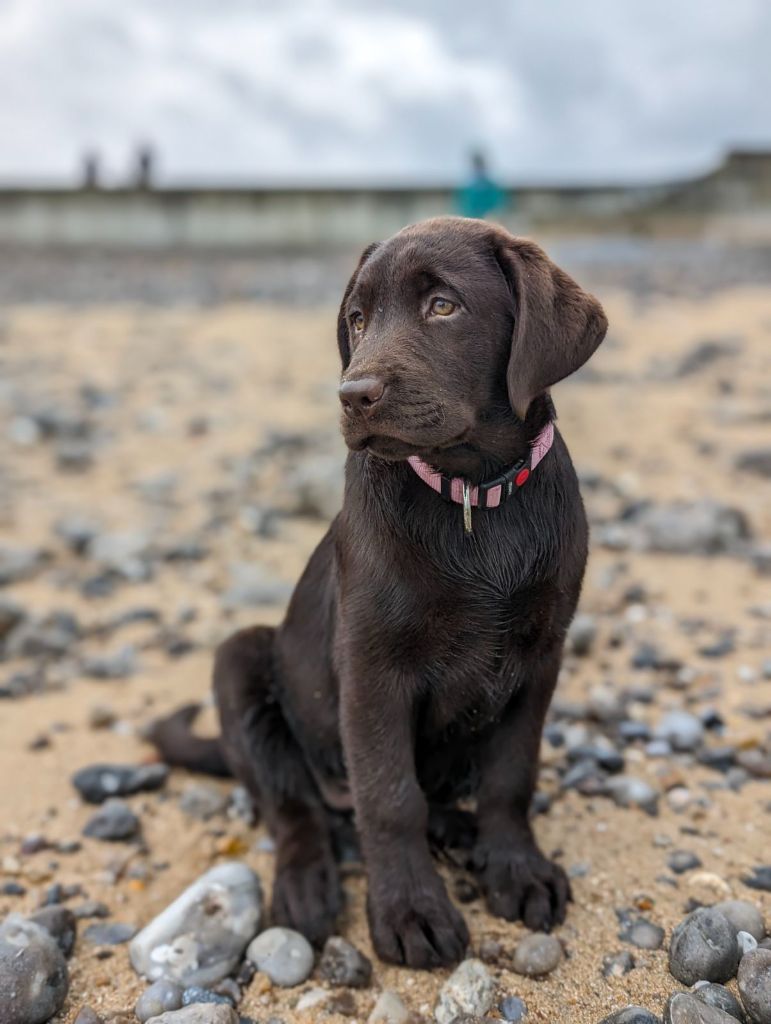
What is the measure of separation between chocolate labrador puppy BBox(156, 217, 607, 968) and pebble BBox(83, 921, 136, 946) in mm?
449

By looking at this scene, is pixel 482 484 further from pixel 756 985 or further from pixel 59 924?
pixel 59 924

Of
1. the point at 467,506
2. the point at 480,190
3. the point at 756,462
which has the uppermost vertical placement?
the point at 480,190

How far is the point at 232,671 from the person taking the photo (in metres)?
3.37

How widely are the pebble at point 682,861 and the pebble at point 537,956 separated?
0.52 metres

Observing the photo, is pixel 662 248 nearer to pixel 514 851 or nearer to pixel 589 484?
pixel 589 484

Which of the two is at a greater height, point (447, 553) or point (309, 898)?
point (447, 553)

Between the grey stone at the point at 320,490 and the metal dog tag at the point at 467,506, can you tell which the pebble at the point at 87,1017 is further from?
the grey stone at the point at 320,490

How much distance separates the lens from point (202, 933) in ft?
9.00

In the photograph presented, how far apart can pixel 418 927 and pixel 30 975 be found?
38.8 inches

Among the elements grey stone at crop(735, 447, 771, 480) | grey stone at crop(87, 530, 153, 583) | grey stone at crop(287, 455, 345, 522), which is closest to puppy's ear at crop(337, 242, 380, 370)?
grey stone at crop(87, 530, 153, 583)

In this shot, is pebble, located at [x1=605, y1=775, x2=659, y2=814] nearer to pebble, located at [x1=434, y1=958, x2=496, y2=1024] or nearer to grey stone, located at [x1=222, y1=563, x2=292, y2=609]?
pebble, located at [x1=434, y1=958, x2=496, y2=1024]

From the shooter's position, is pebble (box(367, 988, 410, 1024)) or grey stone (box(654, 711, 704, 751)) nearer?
pebble (box(367, 988, 410, 1024))

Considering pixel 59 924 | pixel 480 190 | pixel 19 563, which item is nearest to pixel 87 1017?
pixel 59 924

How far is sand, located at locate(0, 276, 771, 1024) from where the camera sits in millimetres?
2867
